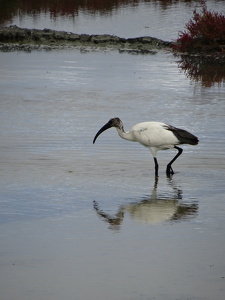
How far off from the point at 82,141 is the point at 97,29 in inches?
832

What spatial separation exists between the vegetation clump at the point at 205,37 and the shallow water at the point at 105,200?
8.74m

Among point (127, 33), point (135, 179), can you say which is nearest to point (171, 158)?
point (135, 179)

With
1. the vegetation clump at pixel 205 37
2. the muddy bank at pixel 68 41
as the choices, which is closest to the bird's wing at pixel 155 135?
the vegetation clump at pixel 205 37

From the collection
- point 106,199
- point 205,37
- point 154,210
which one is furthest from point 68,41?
point 154,210

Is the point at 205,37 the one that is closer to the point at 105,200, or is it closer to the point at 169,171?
the point at 169,171

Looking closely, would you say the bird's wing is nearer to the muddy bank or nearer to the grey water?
the grey water

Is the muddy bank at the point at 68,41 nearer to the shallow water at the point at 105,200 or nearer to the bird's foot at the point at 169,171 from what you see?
the shallow water at the point at 105,200

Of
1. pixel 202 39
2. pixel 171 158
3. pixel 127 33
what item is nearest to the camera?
pixel 171 158

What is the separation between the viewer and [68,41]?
31609mm

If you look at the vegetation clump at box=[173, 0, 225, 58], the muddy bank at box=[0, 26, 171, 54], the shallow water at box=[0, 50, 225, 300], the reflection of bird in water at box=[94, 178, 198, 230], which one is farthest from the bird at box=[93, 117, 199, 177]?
the muddy bank at box=[0, 26, 171, 54]

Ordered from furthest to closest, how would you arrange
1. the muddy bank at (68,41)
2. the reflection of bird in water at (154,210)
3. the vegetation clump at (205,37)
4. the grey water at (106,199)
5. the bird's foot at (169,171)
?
the muddy bank at (68,41) < the vegetation clump at (205,37) < the bird's foot at (169,171) < the reflection of bird in water at (154,210) < the grey water at (106,199)

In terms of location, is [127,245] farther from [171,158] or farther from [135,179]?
[171,158]

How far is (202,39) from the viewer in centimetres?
2961

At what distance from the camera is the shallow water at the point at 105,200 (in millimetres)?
7473
